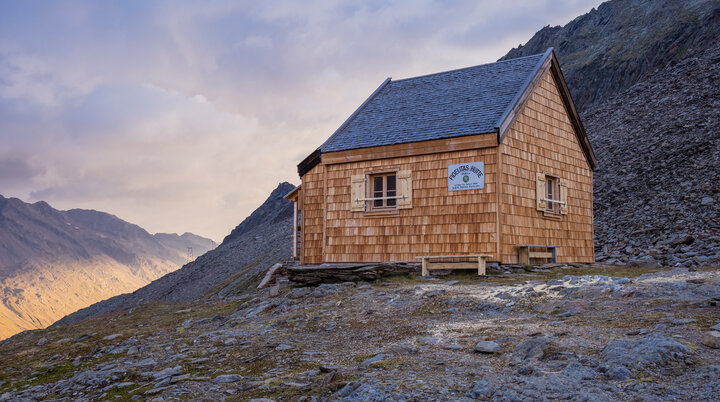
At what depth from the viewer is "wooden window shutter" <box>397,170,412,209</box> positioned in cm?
1672

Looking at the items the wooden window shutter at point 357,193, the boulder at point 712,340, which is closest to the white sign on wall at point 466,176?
the wooden window shutter at point 357,193

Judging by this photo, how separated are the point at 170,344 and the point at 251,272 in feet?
83.2

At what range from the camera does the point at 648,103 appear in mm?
40562

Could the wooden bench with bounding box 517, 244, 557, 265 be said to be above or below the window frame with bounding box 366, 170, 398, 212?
below

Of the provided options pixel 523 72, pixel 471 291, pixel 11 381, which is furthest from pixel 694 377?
pixel 523 72

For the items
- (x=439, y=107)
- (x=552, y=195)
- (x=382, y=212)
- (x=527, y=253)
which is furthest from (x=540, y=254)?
(x=439, y=107)

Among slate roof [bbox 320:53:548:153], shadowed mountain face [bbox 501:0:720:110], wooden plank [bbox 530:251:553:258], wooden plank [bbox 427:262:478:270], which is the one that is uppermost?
shadowed mountain face [bbox 501:0:720:110]

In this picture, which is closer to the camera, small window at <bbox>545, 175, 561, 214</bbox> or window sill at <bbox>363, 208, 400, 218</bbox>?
window sill at <bbox>363, 208, 400, 218</bbox>

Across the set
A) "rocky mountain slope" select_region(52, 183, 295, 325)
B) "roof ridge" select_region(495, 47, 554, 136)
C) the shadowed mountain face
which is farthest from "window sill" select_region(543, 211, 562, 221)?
the shadowed mountain face

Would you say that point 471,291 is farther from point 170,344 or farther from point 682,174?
point 682,174

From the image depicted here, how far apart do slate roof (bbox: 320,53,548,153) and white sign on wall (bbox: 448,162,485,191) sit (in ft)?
2.88

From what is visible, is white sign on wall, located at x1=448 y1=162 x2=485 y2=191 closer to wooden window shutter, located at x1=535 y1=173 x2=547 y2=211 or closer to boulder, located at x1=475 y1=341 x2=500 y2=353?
wooden window shutter, located at x1=535 y1=173 x2=547 y2=211

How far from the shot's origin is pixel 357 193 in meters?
17.5

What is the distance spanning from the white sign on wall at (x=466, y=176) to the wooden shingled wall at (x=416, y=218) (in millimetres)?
118
